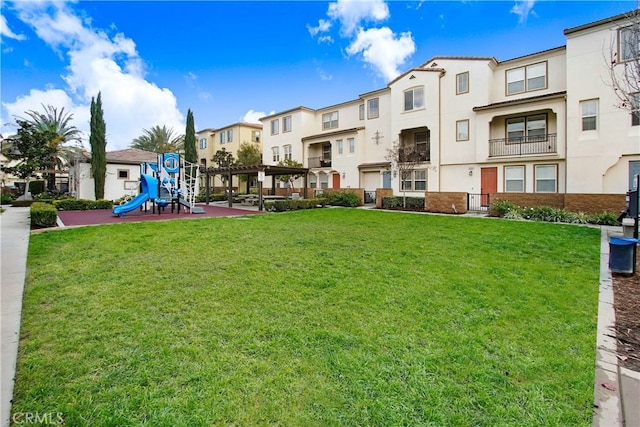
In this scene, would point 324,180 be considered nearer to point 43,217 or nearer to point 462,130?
point 462,130

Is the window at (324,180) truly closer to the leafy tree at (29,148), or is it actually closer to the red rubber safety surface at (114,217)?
the red rubber safety surface at (114,217)

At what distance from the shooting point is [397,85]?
2395 centimetres

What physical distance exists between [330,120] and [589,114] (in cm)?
1993

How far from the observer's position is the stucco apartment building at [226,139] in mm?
40375

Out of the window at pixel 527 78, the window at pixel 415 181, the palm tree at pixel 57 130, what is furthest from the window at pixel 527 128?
the palm tree at pixel 57 130

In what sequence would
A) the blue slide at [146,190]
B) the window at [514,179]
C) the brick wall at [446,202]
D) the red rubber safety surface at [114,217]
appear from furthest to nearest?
the window at [514,179], the brick wall at [446,202], the blue slide at [146,190], the red rubber safety surface at [114,217]

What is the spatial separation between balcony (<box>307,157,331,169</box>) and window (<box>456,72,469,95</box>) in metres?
12.6

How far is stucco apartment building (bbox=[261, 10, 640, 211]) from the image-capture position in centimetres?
1570

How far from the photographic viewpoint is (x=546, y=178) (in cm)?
1828

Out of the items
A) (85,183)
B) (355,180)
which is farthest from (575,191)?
(85,183)

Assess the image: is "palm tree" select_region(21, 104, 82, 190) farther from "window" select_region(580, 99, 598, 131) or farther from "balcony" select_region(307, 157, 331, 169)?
"window" select_region(580, 99, 598, 131)

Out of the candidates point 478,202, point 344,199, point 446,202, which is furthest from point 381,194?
point 478,202

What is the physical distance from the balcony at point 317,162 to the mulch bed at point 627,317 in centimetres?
2519

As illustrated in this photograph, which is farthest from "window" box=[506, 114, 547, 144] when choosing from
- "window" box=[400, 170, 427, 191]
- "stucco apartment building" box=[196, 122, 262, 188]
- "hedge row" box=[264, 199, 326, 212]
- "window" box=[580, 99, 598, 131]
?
"stucco apartment building" box=[196, 122, 262, 188]
